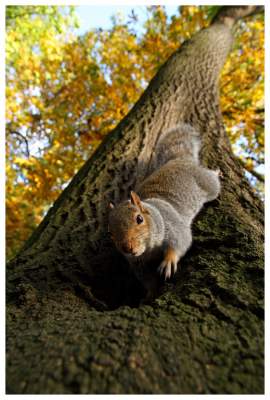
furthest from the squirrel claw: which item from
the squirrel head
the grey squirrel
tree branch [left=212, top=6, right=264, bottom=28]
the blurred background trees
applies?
tree branch [left=212, top=6, right=264, bottom=28]

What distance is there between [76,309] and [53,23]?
Result: 7.53 meters

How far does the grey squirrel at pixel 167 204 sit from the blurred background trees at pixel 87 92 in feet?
10.5

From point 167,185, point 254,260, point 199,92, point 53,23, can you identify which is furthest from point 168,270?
point 53,23

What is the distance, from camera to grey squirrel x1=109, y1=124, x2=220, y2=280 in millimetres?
2051

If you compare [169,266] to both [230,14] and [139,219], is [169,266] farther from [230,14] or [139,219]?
[230,14]

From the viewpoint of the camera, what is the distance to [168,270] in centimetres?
186

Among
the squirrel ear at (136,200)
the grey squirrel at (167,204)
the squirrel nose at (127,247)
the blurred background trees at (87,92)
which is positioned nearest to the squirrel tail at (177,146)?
the grey squirrel at (167,204)

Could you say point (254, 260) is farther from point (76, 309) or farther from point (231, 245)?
point (76, 309)

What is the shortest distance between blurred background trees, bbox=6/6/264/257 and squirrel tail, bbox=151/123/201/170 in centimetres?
302

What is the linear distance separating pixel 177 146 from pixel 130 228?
1.60 metres

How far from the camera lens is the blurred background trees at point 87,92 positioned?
6285 mm

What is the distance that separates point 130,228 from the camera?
6.79 ft
